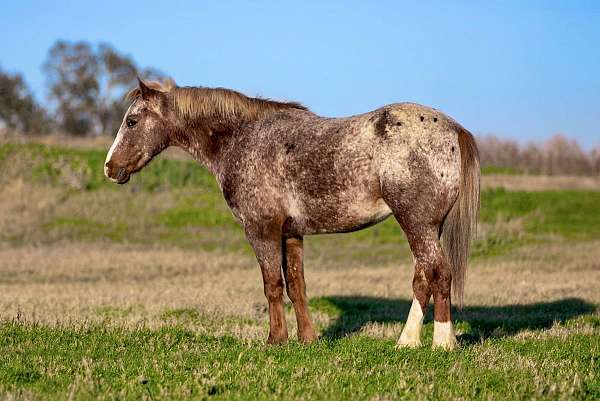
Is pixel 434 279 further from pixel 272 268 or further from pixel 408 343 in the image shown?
pixel 272 268

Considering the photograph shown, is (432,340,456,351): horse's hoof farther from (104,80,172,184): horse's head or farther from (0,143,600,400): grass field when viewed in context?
(104,80,172,184): horse's head

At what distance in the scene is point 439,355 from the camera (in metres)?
7.51

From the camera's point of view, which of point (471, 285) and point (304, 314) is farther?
point (471, 285)

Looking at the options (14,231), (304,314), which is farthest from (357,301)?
(14,231)

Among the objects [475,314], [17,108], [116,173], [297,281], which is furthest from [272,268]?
[17,108]

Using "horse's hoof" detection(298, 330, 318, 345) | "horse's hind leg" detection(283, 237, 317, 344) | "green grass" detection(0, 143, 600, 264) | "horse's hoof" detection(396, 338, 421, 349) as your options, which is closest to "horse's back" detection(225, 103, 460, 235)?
"horse's hind leg" detection(283, 237, 317, 344)

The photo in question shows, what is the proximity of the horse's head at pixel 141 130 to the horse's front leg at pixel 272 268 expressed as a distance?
5.30 feet

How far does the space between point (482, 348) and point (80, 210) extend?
23.6m

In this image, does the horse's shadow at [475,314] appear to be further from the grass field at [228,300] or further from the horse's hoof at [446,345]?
the horse's hoof at [446,345]

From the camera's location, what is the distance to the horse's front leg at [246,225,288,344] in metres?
8.54

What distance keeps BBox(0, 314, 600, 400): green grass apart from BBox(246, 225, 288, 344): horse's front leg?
486 millimetres

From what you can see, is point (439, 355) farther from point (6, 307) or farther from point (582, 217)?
point (582, 217)

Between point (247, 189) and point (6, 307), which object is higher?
point (247, 189)

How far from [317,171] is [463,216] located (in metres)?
1.56
